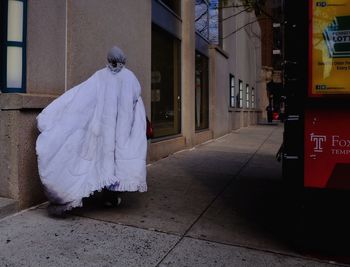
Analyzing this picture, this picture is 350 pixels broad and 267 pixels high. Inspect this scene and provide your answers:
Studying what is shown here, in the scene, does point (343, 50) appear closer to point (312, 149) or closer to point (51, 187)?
point (312, 149)

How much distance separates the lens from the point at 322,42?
287 centimetres

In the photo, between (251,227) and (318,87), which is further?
(251,227)

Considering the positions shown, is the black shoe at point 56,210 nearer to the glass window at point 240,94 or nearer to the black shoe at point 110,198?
the black shoe at point 110,198

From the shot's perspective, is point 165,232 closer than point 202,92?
Yes

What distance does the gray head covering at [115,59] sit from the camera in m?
4.04

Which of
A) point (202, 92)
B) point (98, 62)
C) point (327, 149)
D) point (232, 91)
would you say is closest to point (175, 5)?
point (202, 92)

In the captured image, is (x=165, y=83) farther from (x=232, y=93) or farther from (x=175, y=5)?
(x=232, y=93)

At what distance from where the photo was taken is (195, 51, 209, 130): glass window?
11.5 metres

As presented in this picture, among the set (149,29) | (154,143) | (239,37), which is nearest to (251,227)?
(154,143)

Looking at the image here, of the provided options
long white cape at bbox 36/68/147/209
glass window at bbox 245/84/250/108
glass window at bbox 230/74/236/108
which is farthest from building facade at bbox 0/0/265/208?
glass window at bbox 245/84/250/108

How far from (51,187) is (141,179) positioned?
0.88 meters

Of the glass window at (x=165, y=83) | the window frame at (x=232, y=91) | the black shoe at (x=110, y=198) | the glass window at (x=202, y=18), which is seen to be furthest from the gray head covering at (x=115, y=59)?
the window frame at (x=232, y=91)

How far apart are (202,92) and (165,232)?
8968 millimetres

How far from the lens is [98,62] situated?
5.37m
